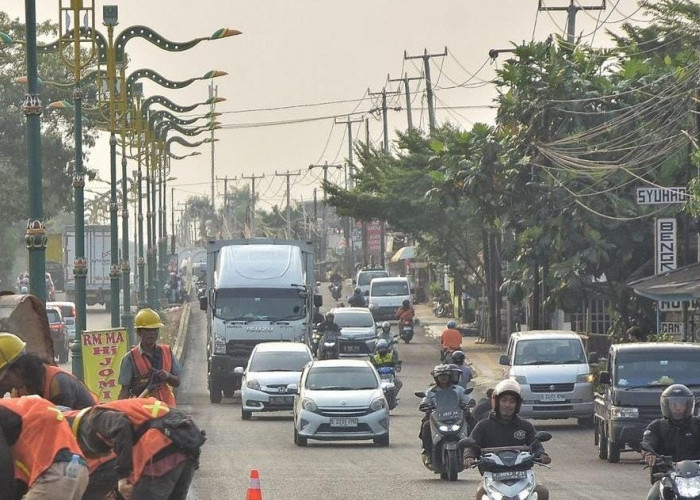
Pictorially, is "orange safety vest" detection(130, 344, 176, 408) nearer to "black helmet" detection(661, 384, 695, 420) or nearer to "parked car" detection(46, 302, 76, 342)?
"black helmet" detection(661, 384, 695, 420)

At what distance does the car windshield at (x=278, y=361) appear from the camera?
36.1m

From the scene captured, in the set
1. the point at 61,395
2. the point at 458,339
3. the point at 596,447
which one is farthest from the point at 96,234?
the point at 61,395

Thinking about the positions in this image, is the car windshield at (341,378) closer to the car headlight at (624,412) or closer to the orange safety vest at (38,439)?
the car headlight at (624,412)

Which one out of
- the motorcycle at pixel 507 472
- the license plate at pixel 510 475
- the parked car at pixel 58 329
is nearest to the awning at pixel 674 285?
the parked car at pixel 58 329

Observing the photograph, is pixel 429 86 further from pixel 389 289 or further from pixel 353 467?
pixel 353 467

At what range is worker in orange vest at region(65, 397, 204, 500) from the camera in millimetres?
9445

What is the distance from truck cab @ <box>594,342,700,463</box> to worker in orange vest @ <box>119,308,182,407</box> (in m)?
10.0

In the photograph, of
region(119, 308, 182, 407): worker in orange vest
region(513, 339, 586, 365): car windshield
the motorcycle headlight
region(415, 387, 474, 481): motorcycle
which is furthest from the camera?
the motorcycle headlight

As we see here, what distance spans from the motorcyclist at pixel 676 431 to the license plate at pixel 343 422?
14.6 meters

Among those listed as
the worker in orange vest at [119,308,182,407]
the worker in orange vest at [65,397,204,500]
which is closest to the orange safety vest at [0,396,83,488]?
the worker in orange vest at [65,397,204,500]

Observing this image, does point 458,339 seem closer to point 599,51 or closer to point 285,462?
point 599,51

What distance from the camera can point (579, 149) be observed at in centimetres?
4634

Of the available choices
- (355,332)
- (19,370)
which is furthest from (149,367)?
(355,332)

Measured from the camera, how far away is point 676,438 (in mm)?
14469
